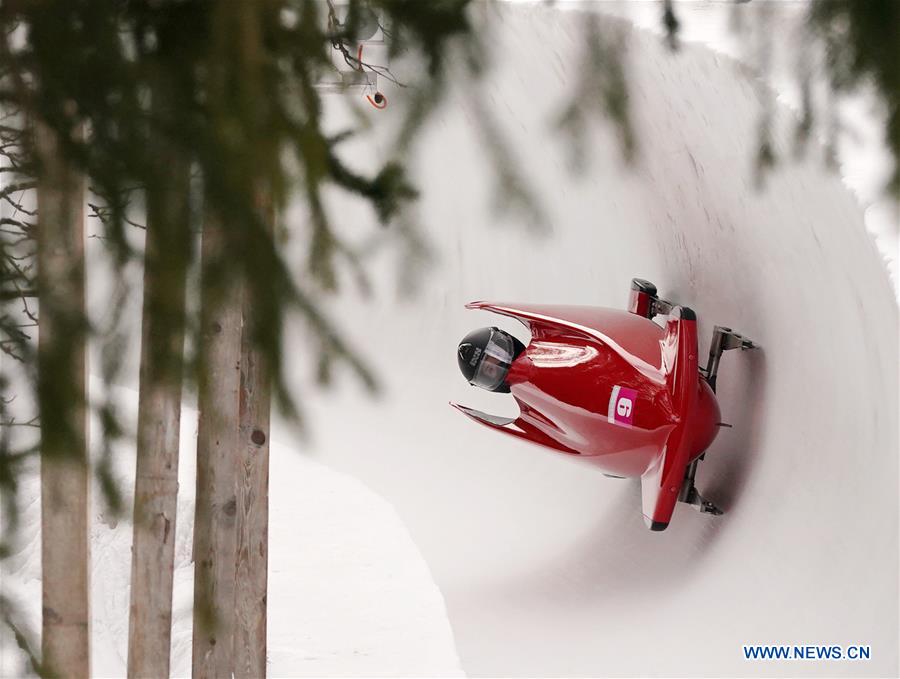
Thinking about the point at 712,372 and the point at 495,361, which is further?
the point at 495,361

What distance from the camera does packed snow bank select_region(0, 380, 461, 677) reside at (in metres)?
4.62

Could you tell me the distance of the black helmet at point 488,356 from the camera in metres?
3.48

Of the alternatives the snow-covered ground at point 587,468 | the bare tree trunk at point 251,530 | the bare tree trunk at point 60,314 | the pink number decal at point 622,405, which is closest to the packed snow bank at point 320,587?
the snow-covered ground at point 587,468

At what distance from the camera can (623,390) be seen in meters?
3.17

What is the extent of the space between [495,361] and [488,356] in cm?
3

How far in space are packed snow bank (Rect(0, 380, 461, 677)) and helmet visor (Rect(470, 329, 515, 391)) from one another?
147 cm

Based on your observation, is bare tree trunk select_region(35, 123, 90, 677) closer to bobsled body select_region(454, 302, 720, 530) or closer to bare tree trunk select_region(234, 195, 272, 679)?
bare tree trunk select_region(234, 195, 272, 679)

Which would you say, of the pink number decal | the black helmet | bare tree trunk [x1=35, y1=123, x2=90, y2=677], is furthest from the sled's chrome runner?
bare tree trunk [x1=35, y1=123, x2=90, y2=677]

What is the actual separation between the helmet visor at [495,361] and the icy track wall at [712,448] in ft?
1.24

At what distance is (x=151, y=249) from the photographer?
936mm

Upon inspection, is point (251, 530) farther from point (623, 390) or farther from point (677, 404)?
point (677, 404)

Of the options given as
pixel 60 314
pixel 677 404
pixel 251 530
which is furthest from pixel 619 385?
pixel 60 314

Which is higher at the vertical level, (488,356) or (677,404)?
(488,356)

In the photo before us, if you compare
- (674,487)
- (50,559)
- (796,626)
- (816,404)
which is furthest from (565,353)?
(50,559)
